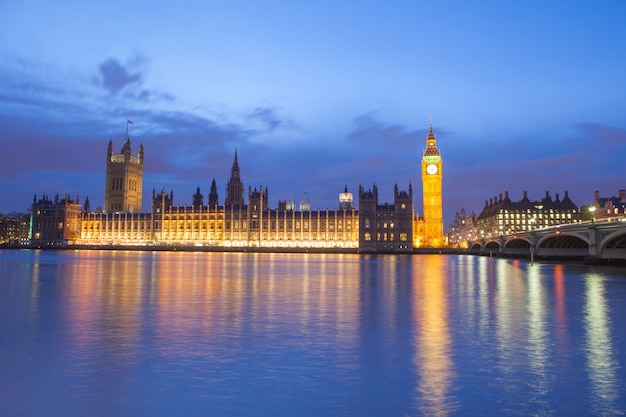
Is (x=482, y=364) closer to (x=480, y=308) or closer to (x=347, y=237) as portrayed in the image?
(x=480, y=308)

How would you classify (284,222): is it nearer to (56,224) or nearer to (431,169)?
(431,169)

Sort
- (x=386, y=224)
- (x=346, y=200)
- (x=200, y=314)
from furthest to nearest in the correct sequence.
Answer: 1. (x=346, y=200)
2. (x=386, y=224)
3. (x=200, y=314)

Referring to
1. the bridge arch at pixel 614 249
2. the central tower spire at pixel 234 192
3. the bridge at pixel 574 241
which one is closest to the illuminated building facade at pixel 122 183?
the central tower spire at pixel 234 192

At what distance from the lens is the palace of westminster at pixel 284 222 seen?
5251 inches

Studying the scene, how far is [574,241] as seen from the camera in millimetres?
69500

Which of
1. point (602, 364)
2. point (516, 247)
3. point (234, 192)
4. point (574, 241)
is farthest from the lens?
point (234, 192)

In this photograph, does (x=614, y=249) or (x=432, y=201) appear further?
(x=432, y=201)

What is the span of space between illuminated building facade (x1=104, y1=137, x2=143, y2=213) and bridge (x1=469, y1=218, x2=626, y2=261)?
12643cm

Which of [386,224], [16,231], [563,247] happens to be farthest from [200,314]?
[16,231]

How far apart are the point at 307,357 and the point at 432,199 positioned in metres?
141

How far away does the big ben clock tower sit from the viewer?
144 metres

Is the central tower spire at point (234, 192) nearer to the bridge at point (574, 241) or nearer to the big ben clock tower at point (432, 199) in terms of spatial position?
the big ben clock tower at point (432, 199)

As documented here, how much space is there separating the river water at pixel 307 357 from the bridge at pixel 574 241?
103 feet

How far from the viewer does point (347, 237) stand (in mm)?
137000
